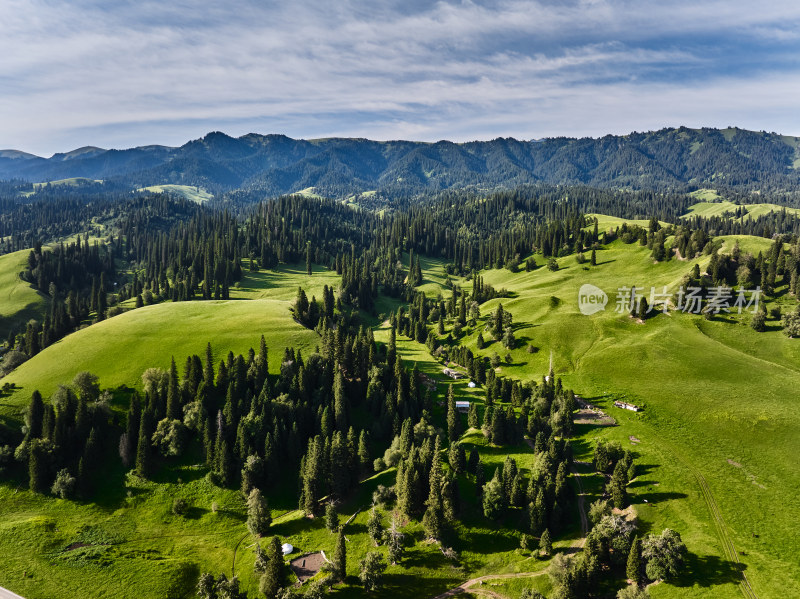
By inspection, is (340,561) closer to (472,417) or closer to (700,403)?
(472,417)

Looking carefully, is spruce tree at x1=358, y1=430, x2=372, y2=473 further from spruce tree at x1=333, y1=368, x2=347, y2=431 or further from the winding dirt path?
the winding dirt path

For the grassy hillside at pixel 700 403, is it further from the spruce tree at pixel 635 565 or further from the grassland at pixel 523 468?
the spruce tree at pixel 635 565

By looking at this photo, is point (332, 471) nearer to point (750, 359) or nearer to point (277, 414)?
point (277, 414)

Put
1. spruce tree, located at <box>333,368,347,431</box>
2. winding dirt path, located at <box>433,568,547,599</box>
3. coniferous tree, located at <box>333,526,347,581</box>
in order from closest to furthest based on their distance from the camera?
winding dirt path, located at <box>433,568,547,599</box> → coniferous tree, located at <box>333,526,347,581</box> → spruce tree, located at <box>333,368,347,431</box>

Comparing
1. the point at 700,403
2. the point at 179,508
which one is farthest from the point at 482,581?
the point at 700,403

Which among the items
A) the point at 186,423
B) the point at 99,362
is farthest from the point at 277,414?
the point at 99,362
